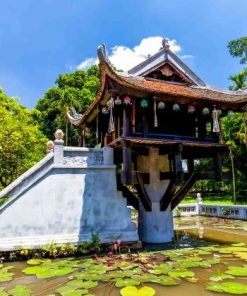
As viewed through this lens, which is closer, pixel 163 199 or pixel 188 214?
pixel 163 199

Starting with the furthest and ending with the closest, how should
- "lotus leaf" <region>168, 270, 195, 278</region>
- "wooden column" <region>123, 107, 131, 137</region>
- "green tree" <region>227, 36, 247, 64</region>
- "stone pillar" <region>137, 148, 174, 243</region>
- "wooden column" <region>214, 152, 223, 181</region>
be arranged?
"green tree" <region>227, 36, 247, 64</region>
"stone pillar" <region>137, 148, 174, 243</region>
"wooden column" <region>214, 152, 223, 181</region>
"wooden column" <region>123, 107, 131, 137</region>
"lotus leaf" <region>168, 270, 195, 278</region>

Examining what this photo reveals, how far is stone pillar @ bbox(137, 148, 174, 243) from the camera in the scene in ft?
32.8

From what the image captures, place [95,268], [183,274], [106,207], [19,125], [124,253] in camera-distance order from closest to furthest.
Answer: [183,274], [95,268], [124,253], [106,207], [19,125]

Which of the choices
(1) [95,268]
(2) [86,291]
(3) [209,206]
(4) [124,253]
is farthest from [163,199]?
(3) [209,206]

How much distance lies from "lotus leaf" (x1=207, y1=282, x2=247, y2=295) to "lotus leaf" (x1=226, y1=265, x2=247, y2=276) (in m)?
0.69

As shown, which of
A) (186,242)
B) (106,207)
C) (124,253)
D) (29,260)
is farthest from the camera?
(186,242)

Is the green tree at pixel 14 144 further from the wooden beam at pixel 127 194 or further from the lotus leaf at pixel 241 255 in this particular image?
the lotus leaf at pixel 241 255

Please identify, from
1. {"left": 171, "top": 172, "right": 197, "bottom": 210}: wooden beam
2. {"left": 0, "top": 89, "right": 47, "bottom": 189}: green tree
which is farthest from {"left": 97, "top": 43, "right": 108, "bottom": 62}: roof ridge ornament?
{"left": 0, "top": 89, "right": 47, "bottom": 189}: green tree

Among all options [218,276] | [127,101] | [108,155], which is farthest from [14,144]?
[218,276]

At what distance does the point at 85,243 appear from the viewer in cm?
857

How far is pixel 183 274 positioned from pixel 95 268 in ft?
6.37

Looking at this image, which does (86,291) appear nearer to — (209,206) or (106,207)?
(106,207)

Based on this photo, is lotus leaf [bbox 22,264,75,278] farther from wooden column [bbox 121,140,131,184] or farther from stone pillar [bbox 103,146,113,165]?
stone pillar [bbox 103,146,113,165]

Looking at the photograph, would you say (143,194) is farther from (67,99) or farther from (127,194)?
(67,99)
